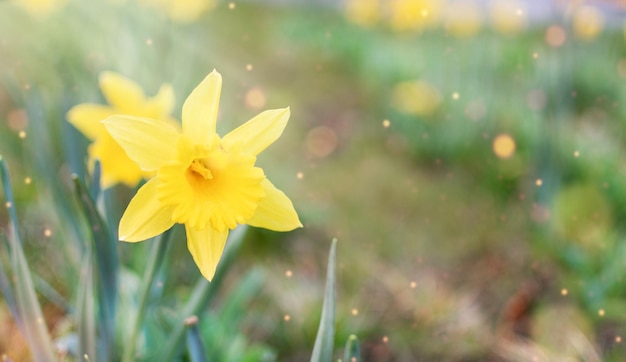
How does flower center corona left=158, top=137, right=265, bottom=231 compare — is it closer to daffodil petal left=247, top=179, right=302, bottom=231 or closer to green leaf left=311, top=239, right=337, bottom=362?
daffodil petal left=247, top=179, right=302, bottom=231

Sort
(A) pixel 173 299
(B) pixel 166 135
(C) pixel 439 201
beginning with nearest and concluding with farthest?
(B) pixel 166 135 → (A) pixel 173 299 → (C) pixel 439 201

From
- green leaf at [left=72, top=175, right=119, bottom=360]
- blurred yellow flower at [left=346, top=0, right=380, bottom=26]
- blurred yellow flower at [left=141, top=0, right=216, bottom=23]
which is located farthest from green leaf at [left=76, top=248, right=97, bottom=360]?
blurred yellow flower at [left=346, top=0, right=380, bottom=26]

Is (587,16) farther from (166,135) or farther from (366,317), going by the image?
(166,135)

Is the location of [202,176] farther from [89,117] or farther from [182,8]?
[182,8]

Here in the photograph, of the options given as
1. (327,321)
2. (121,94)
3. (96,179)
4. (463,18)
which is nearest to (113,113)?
(121,94)

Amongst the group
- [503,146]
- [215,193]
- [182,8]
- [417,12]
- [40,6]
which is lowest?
[215,193]

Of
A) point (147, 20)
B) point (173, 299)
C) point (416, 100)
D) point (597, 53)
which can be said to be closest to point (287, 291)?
point (173, 299)

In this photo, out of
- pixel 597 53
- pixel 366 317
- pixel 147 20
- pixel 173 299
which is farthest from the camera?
pixel 597 53
